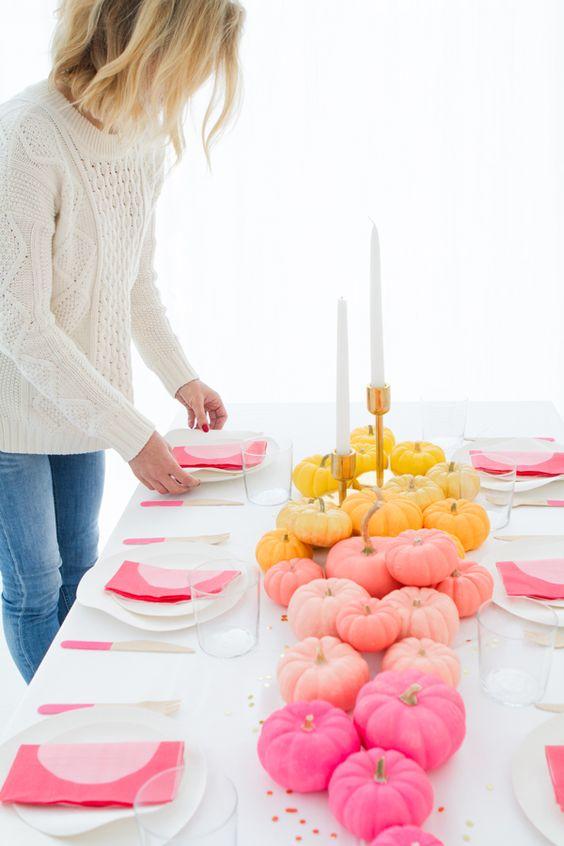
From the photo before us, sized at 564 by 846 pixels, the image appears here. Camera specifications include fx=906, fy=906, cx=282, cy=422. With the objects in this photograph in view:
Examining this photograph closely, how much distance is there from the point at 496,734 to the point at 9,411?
1038 millimetres

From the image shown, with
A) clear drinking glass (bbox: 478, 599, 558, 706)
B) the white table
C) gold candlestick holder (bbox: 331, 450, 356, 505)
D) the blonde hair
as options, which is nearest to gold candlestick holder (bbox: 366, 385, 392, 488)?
gold candlestick holder (bbox: 331, 450, 356, 505)

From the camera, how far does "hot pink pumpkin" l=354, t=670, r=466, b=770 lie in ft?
2.84

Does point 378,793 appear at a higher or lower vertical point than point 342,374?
lower

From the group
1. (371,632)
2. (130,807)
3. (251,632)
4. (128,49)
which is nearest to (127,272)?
(128,49)

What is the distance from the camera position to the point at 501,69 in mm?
3352

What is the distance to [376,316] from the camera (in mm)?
1386

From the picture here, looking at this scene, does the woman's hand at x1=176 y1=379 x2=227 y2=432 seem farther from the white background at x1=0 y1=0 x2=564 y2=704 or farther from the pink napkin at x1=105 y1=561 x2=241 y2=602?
the white background at x1=0 y1=0 x2=564 y2=704

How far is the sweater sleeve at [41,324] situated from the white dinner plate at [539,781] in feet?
2.70

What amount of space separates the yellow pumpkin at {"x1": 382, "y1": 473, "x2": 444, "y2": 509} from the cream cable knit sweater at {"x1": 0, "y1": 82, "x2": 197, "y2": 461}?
42cm

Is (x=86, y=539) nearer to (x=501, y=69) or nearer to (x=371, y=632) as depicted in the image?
(x=371, y=632)

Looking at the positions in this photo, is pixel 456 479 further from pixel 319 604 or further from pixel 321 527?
pixel 319 604

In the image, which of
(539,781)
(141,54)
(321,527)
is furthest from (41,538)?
(539,781)

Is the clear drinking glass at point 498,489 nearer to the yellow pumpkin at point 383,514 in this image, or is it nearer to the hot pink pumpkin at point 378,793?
the yellow pumpkin at point 383,514

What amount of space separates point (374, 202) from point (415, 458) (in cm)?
221
